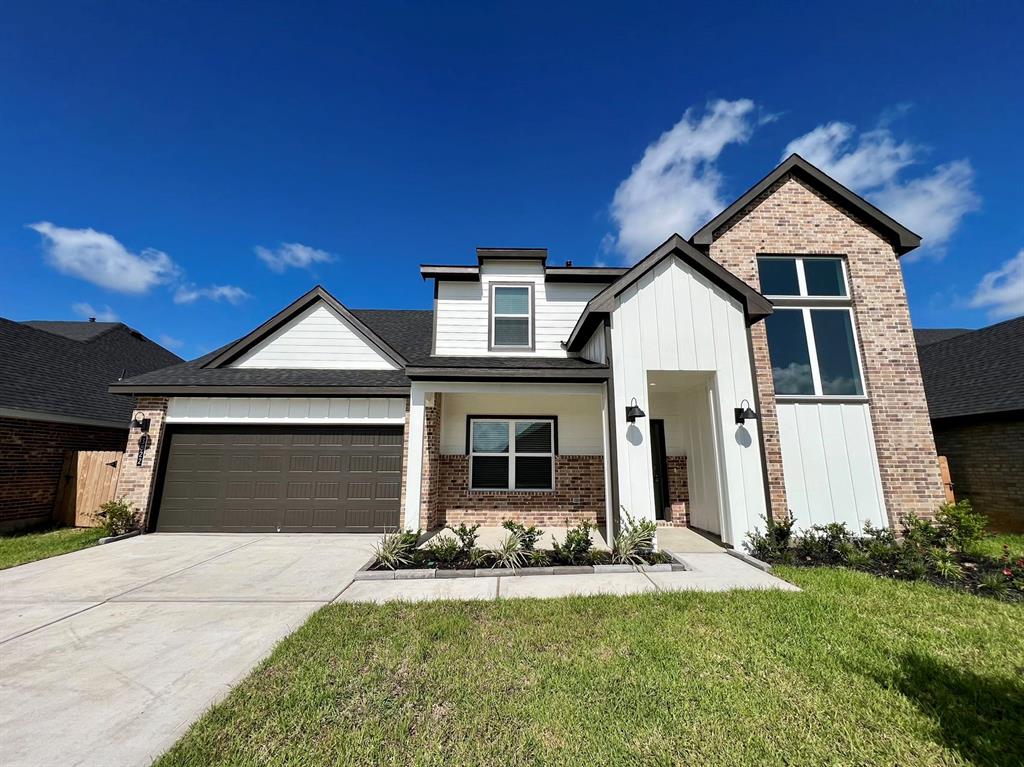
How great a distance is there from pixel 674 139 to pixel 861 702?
13.5 metres

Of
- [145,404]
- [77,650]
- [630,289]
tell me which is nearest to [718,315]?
[630,289]

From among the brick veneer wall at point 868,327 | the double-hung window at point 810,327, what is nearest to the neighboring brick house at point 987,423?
the brick veneer wall at point 868,327

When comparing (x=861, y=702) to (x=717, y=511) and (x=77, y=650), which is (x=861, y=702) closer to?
(x=717, y=511)

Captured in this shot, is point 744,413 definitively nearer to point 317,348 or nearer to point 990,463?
point 990,463

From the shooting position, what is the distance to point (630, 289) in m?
7.34

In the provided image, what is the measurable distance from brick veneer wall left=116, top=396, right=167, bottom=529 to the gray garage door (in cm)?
23

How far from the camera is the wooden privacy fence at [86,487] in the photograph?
30.0 ft

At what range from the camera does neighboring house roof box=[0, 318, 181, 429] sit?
938cm

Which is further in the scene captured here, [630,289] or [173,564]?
[630,289]

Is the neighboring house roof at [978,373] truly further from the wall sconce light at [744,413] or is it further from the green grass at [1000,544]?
the wall sconce light at [744,413]

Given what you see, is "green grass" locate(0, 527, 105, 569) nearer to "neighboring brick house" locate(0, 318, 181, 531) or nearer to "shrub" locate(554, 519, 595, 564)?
"neighboring brick house" locate(0, 318, 181, 531)

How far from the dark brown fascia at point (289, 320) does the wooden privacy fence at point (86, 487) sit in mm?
3221

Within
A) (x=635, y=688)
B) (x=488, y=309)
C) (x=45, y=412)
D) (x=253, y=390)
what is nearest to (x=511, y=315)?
(x=488, y=309)

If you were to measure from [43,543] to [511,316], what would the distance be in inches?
425
